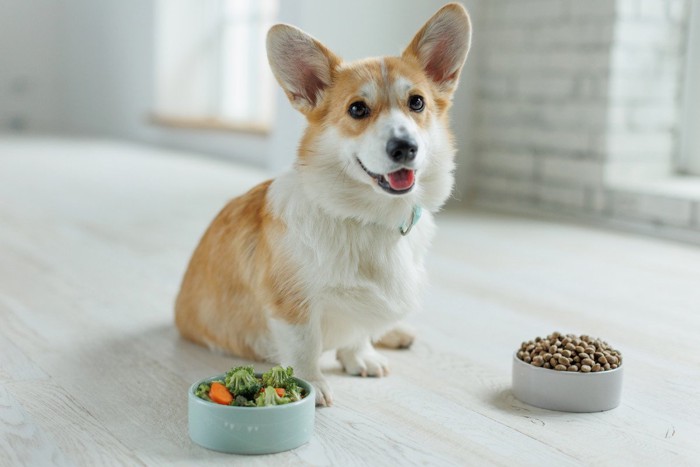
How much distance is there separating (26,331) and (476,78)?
3018 millimetres

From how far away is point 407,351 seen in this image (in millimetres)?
2018

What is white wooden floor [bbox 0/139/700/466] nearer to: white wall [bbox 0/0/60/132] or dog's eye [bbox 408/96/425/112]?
dog's eye [bbox 408/96/425/112]

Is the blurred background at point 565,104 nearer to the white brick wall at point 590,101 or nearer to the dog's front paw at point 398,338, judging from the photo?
the white brick wall at point 590,101

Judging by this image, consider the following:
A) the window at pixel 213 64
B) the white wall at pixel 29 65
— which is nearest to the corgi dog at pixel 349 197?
the window at pixel 213 64

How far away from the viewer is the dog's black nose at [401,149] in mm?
1508

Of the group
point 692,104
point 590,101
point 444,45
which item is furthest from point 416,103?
point 692,104

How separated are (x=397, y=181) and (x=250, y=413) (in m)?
0.49

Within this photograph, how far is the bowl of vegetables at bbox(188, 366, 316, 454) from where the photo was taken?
139 centimetres

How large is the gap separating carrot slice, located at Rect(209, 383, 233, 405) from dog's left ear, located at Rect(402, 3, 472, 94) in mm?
748

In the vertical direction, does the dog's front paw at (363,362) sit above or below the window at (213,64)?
below

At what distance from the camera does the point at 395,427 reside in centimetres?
155

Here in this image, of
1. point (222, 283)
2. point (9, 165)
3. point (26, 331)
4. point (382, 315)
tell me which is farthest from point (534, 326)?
point (9, 165)

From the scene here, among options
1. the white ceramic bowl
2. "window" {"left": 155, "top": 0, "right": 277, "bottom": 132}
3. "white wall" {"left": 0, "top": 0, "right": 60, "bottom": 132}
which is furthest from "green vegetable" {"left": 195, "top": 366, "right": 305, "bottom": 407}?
"white wall" {"left": 0, "top": 0, "right": 60, "bottom": 132}

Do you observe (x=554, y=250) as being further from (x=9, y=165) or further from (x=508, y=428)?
(x=9, y=165)
